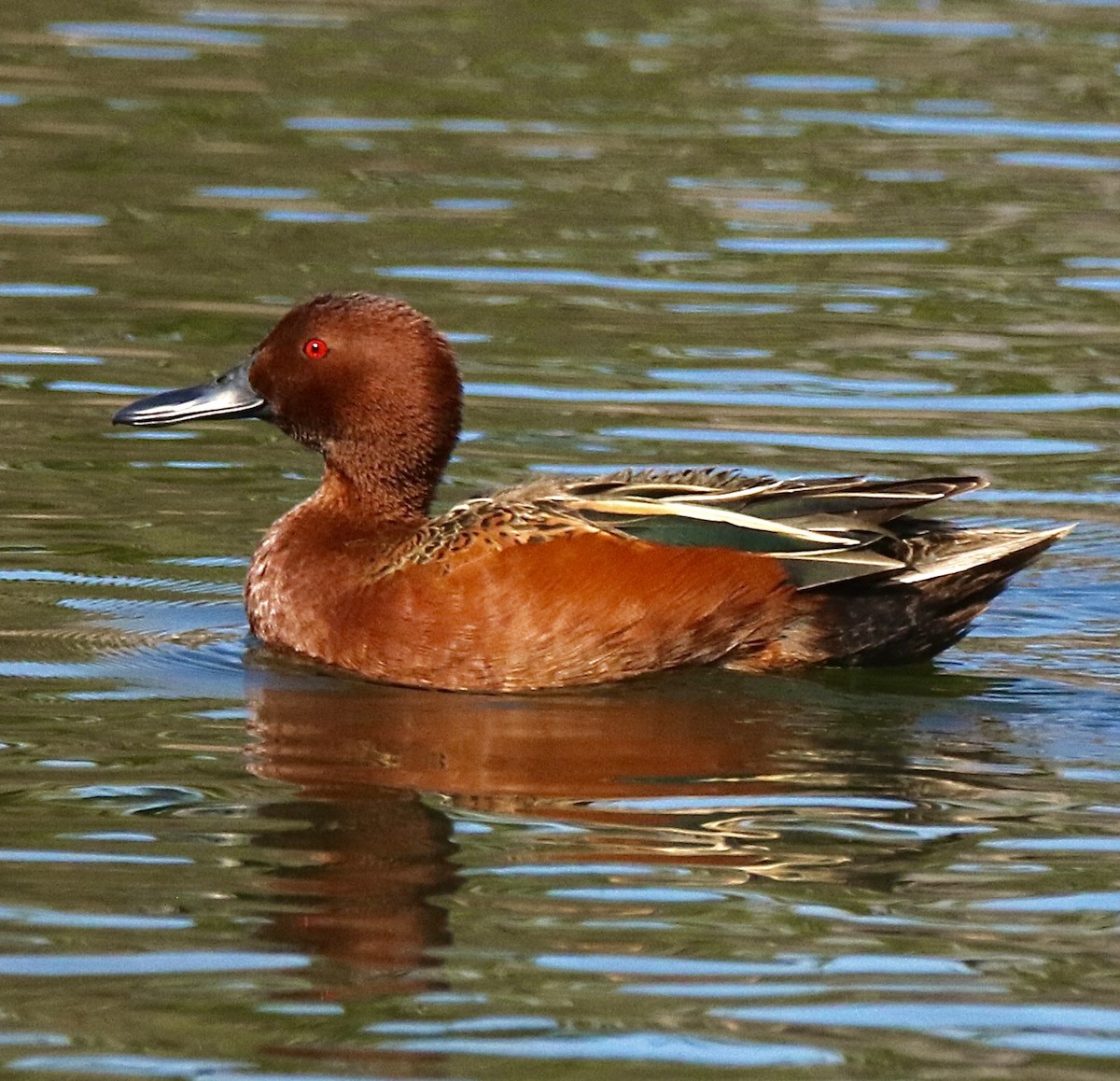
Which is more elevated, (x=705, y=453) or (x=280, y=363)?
(x=280, y=363)

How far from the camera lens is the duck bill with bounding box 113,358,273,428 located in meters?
8.66

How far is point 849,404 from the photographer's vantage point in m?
11.0

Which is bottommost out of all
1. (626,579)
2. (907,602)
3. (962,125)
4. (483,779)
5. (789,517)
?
(483,779)

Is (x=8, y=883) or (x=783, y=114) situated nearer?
(x=8, y=883)

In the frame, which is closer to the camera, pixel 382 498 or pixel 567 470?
pixel 382 498

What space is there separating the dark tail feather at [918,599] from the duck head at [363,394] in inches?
53.1

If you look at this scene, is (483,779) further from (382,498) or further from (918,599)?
(382,498)

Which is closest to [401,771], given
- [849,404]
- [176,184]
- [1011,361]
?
[849,404]

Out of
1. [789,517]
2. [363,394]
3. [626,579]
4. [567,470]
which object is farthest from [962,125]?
[626,579]

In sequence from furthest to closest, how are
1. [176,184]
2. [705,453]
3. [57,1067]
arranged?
1. [176,184]
2. [705,453]
3. [57,1067]

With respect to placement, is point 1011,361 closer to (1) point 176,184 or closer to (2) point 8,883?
(1) point 176,184

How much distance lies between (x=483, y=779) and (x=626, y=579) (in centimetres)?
119

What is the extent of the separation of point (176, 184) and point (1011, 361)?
478cm

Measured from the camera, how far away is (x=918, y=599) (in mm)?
8016
